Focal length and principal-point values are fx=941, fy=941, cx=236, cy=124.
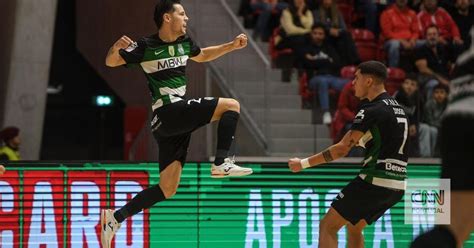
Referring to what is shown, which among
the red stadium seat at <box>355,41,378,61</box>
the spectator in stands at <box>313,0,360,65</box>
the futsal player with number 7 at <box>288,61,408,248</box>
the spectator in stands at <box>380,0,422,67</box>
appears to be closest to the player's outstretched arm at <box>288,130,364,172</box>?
the futsal player with number 7 at <box>288,61,408,248</box>

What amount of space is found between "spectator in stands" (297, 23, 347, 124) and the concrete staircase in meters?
0.32

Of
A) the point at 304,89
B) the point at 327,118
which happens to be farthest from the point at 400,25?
the point at 327,118

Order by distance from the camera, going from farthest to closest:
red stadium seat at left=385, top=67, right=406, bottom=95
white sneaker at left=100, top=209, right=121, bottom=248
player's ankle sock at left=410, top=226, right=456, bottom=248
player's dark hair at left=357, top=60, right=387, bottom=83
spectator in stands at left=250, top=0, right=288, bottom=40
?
spectator in stands at left=250, top=0, right=288, bottom=40
red stadium seat at left=385, top=67, right=406, bottom=95
white sneaker at left=100, top=209, right=121, bottom=248
player's dark hair at left=357, top=60, right=387, bottom=83
player's ankle sock at left=410, top=226, right=456, bottom=248

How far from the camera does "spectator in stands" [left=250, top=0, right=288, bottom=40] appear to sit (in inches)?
602

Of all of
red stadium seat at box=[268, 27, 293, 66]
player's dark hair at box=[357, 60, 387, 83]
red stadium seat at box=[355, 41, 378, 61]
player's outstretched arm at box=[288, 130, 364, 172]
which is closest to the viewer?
player's outstretched arm at box=[288, 130, 364, 172]

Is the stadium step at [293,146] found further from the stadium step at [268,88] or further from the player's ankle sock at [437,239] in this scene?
the player's ankle sock at [437,239]

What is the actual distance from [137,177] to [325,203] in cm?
210

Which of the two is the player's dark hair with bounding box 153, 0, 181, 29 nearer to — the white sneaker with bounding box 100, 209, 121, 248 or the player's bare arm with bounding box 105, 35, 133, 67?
the player's bare arm with bounding box 105, 35, 133, 67

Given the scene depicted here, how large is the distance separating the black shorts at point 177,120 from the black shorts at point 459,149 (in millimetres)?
3429

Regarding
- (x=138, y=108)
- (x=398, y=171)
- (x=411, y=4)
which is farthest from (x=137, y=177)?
(x=138, y=108)

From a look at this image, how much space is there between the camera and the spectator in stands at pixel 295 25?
1443 centimetres

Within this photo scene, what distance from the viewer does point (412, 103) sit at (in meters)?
13.0

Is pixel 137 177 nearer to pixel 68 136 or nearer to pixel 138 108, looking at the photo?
pixel 138 108

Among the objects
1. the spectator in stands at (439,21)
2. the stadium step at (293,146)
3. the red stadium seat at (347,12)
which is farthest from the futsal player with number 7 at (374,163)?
the red stadium seat at (347,12)
